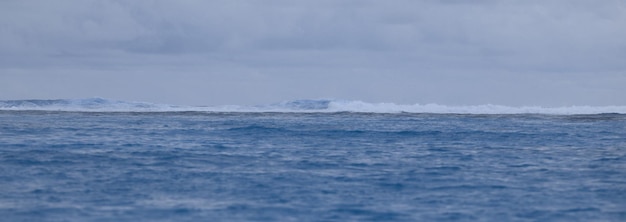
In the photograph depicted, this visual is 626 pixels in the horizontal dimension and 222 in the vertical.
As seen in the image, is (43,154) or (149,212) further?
(43,154)

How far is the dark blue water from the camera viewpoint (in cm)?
2478

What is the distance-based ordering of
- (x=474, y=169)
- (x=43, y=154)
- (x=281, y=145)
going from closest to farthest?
(x=474, y=169)
(x=43, y=154)
(x=281, y=145)

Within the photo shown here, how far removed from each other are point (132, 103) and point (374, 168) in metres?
79.3

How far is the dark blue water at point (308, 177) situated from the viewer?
24781 mm

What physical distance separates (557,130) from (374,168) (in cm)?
2870

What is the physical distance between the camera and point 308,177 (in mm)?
31609

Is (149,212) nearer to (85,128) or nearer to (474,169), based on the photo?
(474,169)

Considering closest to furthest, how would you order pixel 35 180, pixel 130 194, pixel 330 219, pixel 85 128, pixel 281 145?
pixel 330 219
pixel 130 194
pixel 35 180
pixel 281 145
pixel 85 128

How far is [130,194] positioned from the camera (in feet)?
89.9

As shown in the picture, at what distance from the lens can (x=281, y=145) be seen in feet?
149

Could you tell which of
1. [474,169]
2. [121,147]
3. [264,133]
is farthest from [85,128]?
[474,169]

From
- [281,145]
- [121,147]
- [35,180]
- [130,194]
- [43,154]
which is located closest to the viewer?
[130,194]

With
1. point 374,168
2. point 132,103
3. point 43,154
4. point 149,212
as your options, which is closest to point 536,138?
point 374,168

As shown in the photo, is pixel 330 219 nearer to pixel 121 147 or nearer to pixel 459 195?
pixel 459 195
